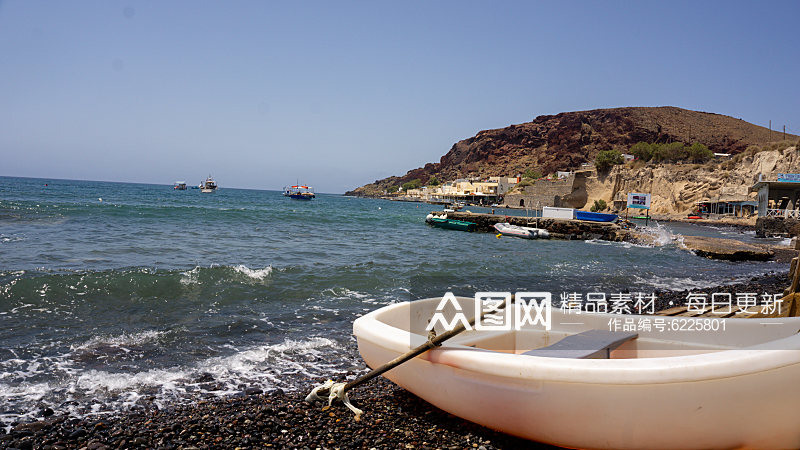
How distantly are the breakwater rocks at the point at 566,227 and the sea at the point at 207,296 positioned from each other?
10.7m

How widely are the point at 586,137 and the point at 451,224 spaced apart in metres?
115

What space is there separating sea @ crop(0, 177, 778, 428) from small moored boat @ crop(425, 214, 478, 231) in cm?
1550

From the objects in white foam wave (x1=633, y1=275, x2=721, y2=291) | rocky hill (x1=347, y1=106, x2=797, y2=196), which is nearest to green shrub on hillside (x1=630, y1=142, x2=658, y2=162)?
rocky hill (x1=347, y1=106, x2=797, y2=196)

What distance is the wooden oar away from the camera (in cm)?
369

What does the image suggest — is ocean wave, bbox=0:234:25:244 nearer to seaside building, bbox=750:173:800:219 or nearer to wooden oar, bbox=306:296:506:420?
wooden oar, bbox=306:296:506:420

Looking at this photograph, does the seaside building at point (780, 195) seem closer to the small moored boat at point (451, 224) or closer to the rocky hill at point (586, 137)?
→ the small moored boat at point (451, 224)

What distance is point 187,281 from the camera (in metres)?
11.0

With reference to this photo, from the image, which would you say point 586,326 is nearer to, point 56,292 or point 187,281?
point 187,281

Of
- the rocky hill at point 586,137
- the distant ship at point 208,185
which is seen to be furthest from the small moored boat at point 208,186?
the rocky hill at point 586,137

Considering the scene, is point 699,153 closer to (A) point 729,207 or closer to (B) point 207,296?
(A) point 729,207

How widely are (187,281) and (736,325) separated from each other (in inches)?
427

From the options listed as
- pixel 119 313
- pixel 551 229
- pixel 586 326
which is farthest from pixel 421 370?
pixel 551 229

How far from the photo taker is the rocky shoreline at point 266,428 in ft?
12.4

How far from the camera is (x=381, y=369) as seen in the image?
4023 mm
